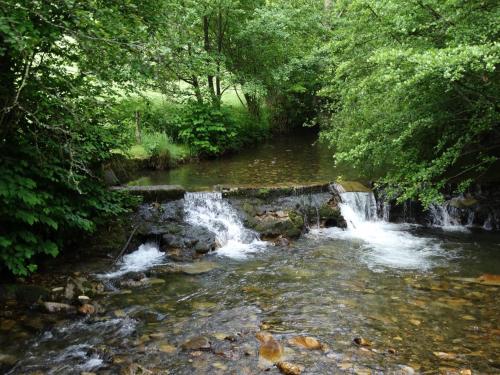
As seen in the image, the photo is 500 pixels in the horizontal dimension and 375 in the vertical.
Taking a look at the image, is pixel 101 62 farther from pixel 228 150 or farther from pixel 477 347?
pixel 228 150

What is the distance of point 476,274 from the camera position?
7340 millimetres

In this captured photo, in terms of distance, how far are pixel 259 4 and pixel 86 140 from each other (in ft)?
45.7

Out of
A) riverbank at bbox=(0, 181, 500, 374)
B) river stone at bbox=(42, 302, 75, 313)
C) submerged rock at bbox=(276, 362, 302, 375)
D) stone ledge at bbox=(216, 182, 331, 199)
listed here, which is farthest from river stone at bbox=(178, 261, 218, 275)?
submerged rock at bbox=(276, 362, 302, 375)

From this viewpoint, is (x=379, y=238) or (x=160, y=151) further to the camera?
(x=160, y=151)

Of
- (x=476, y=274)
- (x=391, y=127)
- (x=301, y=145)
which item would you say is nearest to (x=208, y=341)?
(x=476, y=274)

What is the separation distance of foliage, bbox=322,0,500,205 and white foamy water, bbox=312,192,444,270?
117 centimetres

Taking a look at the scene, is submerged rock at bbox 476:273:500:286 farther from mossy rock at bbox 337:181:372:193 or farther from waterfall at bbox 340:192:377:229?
mossy rock at bbox 337:181:372:193

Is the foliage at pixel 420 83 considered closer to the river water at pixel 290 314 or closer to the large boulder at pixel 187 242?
the river water at pixel 290 314

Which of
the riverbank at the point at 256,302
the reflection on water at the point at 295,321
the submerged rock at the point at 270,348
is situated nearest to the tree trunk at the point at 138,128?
the riverbank at the point at 256,302

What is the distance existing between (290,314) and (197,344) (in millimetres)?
1426

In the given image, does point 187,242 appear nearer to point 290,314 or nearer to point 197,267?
point 197,267

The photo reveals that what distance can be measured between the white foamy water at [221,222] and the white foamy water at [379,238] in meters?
1.80

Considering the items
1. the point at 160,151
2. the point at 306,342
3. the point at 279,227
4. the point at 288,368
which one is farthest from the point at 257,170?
the point at 288,368

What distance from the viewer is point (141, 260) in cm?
837
